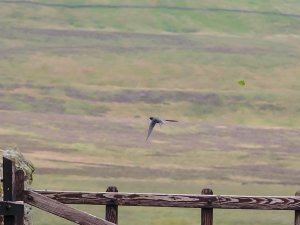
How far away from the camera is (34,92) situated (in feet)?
165

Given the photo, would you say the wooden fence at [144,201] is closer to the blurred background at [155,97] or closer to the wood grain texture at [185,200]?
the wood grain texture at [185,200]

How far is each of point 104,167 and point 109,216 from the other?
77.3 ft

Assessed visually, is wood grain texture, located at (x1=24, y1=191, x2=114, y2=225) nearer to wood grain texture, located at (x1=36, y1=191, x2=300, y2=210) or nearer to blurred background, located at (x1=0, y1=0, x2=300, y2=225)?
wood grain texture, located at (x1=36, y1=191, x2=300, y2=210)

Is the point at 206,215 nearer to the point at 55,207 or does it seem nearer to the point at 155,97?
the point at 55,207

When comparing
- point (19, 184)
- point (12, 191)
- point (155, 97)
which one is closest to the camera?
point (12, 191)

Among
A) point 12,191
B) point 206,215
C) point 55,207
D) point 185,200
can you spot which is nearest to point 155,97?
point 206,215

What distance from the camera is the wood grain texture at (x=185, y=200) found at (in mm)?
9539

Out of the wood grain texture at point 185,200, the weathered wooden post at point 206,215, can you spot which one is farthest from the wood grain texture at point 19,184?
the weathered wooden post at point 206,215

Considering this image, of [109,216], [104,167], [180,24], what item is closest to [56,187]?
[104,167]

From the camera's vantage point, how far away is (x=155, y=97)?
51.6m

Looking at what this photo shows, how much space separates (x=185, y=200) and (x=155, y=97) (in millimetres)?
42134

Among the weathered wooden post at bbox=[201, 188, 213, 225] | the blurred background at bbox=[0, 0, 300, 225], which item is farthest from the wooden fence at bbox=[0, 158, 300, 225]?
the blurred background at bbox=[0, 0, 300, 225]

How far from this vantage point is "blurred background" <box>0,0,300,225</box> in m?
31.4

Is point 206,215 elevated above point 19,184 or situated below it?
below
